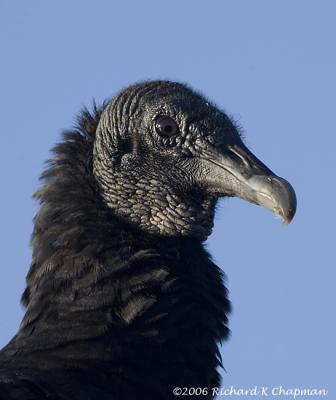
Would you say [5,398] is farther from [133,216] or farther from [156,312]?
[133,216]

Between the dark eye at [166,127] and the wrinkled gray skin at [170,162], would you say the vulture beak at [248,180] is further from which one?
the dark eye at [166,127]

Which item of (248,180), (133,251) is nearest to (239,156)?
(248,180)

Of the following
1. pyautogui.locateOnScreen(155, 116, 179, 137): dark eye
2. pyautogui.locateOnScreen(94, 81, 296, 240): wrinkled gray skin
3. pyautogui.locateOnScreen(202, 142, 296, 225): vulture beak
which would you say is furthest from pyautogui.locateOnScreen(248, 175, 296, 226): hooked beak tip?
pyautogui.locateOnScreen(155, 116, 179, 137): dark eye

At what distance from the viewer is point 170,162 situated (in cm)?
754

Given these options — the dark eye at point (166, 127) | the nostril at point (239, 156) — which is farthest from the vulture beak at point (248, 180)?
the dark eye at point (166, 127)

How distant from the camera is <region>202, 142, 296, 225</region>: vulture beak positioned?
6996 millimetres

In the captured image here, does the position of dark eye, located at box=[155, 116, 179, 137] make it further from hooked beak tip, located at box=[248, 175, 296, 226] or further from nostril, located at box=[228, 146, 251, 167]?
hooked beak tip, located at box=[248, 175, 296, 226]

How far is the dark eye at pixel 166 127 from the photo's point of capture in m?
7.53

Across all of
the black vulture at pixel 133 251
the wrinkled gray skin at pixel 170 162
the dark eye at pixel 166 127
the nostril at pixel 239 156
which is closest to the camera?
the black vulture at pixel 133 251

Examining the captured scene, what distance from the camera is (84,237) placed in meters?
7.22

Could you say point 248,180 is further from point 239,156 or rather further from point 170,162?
point 170,162

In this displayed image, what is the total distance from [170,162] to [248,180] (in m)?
0.59

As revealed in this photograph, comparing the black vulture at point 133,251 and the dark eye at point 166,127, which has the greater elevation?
the dark eye at point 166,127

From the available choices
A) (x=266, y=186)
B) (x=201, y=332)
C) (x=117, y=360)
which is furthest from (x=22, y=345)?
(x=266, y=186)
